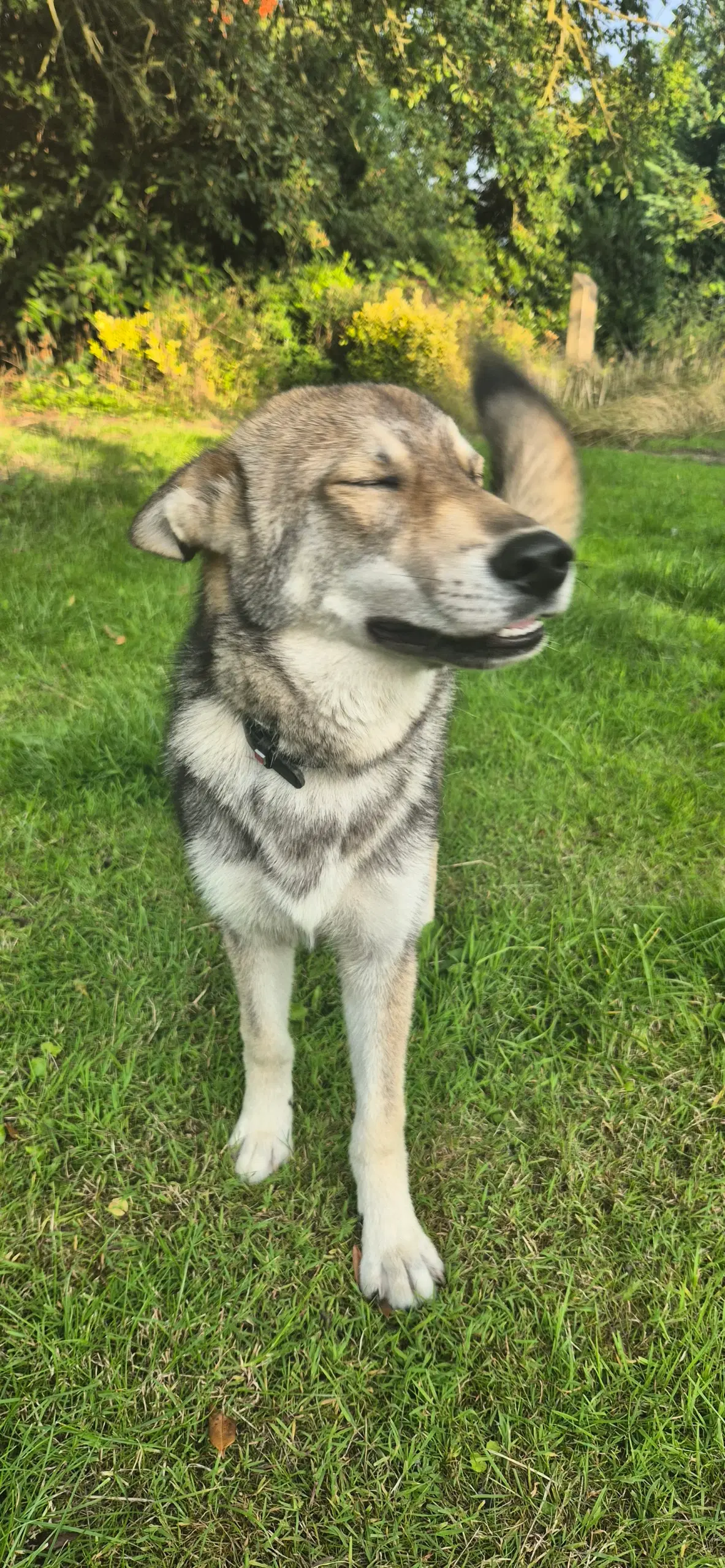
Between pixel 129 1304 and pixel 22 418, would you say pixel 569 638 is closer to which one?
pixel 129 1304

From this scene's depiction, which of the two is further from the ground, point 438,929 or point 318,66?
point 318,66

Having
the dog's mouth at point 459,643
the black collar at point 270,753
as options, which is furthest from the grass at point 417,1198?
the dog's mouth at point 459,643

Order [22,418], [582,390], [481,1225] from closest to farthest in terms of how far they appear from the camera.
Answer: [481,1225] < [22,418] < [582,390]

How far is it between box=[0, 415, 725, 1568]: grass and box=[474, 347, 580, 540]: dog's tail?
47.9 inches

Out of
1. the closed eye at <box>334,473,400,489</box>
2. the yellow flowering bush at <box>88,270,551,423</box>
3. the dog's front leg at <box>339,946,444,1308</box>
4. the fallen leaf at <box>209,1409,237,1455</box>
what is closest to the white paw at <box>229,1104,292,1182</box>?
the dog's front leg at <box>339,946,444,1308</box>

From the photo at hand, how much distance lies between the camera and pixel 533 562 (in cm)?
139

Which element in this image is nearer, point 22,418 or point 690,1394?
point 690,1394

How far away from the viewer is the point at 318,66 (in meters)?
9.36

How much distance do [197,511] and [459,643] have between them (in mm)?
633

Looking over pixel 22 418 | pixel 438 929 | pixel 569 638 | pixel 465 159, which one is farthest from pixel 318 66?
pixel 438 929

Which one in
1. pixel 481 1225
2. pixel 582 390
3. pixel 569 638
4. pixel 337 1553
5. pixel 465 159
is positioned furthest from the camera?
pixel 465 159

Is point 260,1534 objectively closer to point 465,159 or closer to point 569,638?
point 569,638

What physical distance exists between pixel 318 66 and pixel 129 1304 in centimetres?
1213

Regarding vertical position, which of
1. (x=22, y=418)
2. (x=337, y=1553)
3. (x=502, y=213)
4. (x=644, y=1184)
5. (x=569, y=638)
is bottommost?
(x=337, y=1553)
